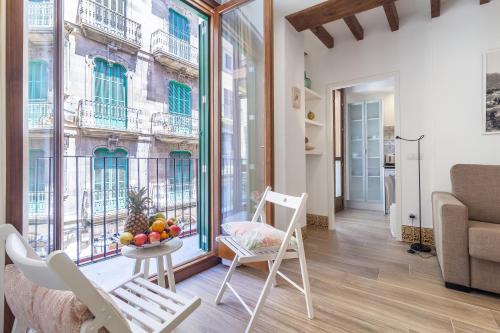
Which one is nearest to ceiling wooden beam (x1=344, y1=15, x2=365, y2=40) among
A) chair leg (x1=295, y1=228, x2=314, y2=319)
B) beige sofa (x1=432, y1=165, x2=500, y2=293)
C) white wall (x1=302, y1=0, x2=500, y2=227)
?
white wall (x1=302, y1=0, x2=500, y2=227)

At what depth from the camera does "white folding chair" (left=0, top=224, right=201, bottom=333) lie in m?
0.57

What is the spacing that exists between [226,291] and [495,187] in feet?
8.06

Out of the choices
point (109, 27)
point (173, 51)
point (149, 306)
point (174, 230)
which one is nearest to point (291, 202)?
point (174, 230)

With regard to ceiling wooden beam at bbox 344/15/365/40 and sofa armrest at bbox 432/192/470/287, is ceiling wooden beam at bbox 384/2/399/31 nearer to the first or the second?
ceiling wooden beam at bbox 344/15/365/40

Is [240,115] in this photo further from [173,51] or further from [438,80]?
[173,51]

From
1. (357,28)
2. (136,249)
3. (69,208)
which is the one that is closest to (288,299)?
(136,249)

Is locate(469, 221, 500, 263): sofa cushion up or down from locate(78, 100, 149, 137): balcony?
down

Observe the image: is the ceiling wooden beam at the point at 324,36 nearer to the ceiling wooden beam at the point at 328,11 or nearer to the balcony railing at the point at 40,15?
the ceiling wooden beam at the point at 328,11

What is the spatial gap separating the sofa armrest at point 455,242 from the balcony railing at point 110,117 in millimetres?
5427

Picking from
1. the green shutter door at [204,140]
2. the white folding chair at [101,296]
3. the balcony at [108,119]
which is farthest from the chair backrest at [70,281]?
the balcony at [108,119]

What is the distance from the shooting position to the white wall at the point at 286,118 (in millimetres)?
2607

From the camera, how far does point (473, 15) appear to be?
2.50m

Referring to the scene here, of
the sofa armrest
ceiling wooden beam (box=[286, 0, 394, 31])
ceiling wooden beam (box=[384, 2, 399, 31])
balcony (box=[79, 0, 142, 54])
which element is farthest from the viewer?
balcony (box=[79, 0, 142, 54])

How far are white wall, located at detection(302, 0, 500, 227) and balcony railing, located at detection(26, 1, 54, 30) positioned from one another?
329 centimetres
